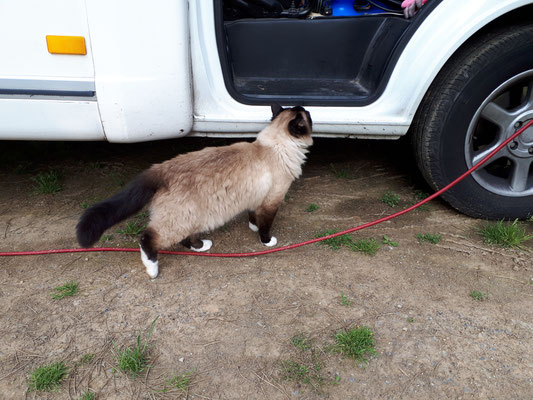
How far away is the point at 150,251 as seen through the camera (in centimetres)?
247

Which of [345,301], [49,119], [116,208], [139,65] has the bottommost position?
[345,301]

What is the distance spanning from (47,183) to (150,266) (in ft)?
5.31

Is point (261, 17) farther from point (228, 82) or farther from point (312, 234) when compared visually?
point (312, 234)

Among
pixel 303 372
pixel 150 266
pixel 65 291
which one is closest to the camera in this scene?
pixel 303 372

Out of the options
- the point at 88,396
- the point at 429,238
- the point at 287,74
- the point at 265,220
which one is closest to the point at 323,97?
the point at 287,74

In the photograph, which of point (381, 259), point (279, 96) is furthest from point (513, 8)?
point (381, 259)

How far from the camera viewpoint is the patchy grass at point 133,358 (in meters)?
1.94

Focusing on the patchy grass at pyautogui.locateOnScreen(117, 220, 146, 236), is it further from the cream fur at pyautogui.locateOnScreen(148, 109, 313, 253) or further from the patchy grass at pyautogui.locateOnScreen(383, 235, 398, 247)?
the patchy grass at pyautogui.locateOnScreen(383, 235, 398, 247)

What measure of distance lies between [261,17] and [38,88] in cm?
193

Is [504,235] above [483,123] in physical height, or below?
below

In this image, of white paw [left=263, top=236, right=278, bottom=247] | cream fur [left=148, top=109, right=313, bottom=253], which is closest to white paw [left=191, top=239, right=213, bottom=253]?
cream fur [left=148, top=109, right=313, bottom=253]

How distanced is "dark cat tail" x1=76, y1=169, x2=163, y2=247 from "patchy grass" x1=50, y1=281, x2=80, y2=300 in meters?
0.38

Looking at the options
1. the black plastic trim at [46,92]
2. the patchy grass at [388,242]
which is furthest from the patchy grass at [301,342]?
the black plastic trim at [46,92]

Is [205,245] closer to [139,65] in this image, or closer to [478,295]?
[139,65]
